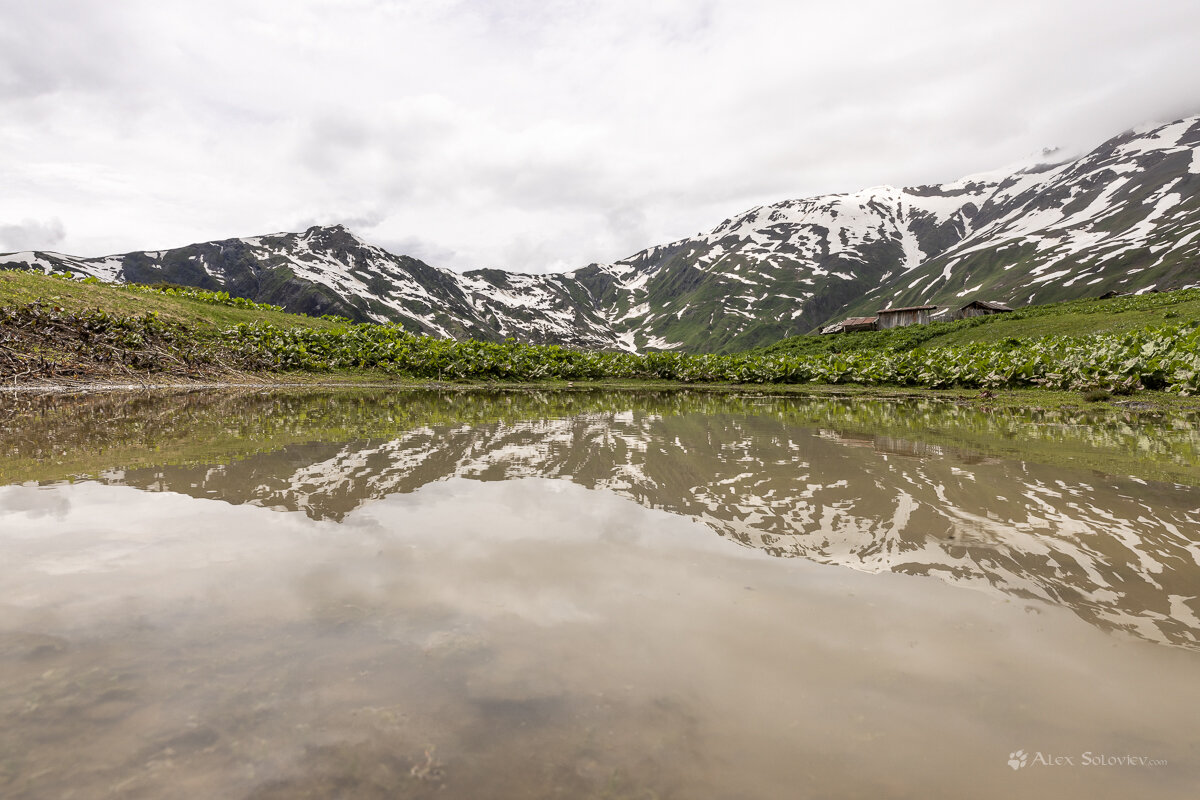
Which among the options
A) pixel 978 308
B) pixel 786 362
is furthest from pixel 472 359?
pixel 978 308

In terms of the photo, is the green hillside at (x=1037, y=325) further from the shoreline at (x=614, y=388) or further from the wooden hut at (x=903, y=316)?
the wooden hut at (x=903, y=316)

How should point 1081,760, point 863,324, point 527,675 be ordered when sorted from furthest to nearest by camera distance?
point 863,324, point 527,675, point 1081,760

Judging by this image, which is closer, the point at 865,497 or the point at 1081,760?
the point at 1081,760

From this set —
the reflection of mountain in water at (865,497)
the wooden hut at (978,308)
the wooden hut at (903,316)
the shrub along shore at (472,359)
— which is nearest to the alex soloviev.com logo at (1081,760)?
the reflection of mountain in water at (865,497)

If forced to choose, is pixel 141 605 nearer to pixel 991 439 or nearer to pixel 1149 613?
pixel 1149 613

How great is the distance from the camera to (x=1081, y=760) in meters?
2.50

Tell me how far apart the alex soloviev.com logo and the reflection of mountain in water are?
1600 mm

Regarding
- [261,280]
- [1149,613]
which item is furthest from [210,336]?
[261,280]

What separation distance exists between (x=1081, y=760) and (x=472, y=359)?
119 feet

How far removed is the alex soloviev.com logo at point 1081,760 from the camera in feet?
8.10

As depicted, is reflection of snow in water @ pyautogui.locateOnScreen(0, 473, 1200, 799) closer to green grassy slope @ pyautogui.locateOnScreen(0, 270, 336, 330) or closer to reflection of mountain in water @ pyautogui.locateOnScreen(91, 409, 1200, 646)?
reflection of mountain in water @ pyautogui.locateOnScreen(91, 409, 1200, 646)

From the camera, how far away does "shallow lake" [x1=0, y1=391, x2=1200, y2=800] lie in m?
2.42

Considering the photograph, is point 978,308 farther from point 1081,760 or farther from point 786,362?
point 1081,760

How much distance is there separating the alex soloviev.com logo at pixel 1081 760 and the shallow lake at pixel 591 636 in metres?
0.02
